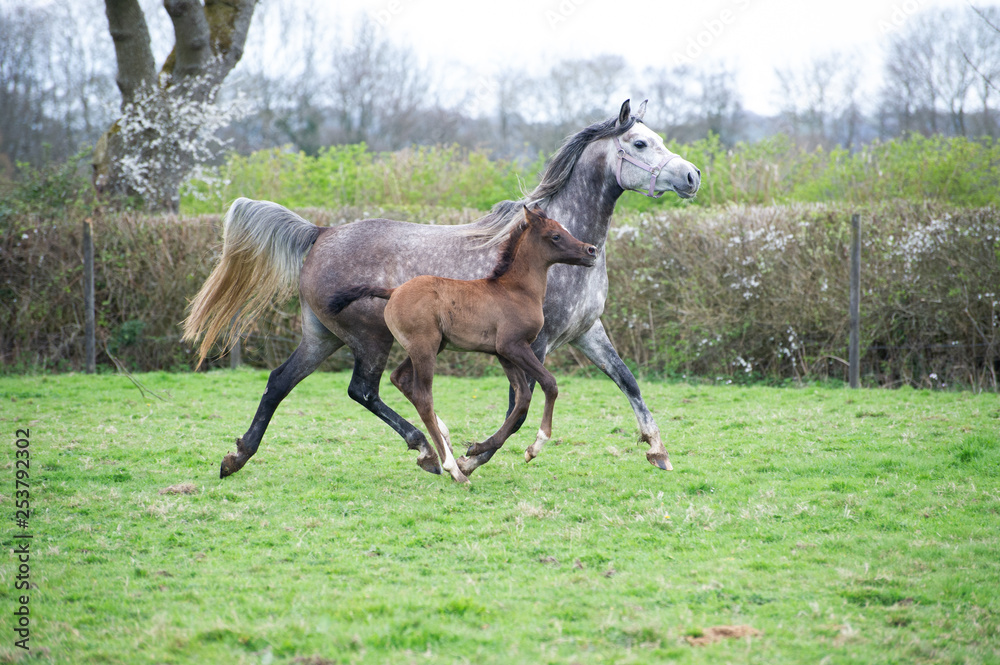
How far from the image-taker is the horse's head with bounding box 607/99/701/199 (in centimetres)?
543

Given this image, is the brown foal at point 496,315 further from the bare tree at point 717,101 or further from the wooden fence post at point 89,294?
the bare tree at point 717,101

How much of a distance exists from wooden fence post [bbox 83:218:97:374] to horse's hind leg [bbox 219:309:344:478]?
21.2ft

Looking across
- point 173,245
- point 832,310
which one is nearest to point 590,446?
point 832,310

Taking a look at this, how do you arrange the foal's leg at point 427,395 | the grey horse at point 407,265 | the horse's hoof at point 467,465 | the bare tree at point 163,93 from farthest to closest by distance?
the bare tree at point 163,93, the grey horse at point 407,265, the horse's hoof at point 467,465, the foal's leg at point 427,395

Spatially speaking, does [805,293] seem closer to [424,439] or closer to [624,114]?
[624,114]

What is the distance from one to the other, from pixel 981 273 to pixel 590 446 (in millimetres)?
5753

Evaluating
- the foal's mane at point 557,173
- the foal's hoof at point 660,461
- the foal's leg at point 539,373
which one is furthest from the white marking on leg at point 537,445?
the foal's mane at point 557,173

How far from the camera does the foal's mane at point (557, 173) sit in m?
5.55

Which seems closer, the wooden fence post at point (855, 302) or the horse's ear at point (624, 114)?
the horse's ear at point (624, 114)

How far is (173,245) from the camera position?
11070 millimetres

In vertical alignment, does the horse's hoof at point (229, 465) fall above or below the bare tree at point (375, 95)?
below

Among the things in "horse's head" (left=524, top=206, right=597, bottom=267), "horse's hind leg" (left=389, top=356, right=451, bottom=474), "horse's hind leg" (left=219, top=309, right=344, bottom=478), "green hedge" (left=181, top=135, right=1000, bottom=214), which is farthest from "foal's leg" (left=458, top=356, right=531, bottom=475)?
"green hedge" (left=181, top=135, right=1000, bottom=214)

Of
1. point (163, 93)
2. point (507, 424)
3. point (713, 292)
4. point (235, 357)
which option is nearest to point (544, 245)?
point (507, 424)

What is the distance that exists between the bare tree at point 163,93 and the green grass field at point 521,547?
8.12 m
